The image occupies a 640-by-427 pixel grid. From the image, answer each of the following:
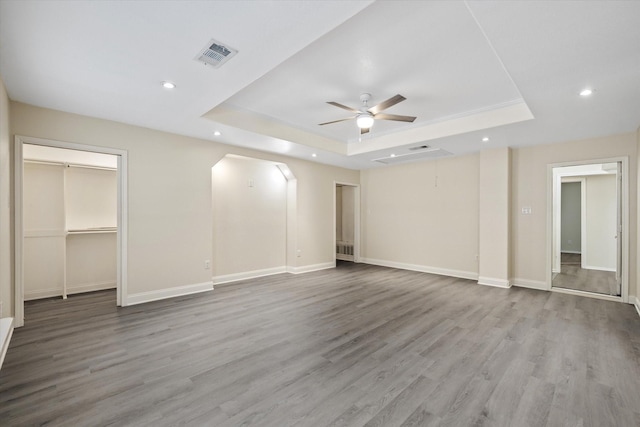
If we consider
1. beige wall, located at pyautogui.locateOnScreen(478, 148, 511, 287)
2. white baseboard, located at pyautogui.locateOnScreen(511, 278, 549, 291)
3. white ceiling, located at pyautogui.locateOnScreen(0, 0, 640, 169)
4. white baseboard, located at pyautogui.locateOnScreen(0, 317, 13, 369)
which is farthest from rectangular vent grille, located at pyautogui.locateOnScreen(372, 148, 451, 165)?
white baseboard, located at pyautogui.locateOnScreen(0, 317, 13, 369)

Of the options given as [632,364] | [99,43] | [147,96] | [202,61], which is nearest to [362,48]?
[202,61]

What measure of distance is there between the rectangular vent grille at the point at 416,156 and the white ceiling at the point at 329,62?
108 cm

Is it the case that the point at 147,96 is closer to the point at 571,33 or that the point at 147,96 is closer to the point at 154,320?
the point at 154,320

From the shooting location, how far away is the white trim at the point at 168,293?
4.15 m

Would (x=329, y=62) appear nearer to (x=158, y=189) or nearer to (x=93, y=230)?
(x=158, y=189)

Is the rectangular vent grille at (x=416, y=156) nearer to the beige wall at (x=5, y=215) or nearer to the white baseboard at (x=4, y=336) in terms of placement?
the beige wall at (x=5, y=215)

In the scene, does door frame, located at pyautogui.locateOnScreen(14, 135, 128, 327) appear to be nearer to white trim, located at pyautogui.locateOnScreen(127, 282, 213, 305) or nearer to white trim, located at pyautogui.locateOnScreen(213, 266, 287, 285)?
white trim, located at pyautogui.locateOnScreen(127, 282, 213, 305)

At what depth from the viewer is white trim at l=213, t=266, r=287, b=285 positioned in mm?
5425

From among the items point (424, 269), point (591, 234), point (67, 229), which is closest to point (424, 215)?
Result: point (424, 269)

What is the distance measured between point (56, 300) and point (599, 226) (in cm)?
1130

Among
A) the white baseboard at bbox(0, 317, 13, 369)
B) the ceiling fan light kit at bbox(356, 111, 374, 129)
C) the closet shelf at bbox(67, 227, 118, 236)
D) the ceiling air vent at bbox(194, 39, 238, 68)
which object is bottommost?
the white baseboard at bbox(0, 317, 13, 369)

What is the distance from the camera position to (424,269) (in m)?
6.66

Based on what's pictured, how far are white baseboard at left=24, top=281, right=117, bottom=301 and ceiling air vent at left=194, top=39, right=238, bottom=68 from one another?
458cm

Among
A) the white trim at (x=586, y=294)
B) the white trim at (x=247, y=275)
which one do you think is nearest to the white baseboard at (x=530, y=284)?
the white trim at (x=586, y=294)
